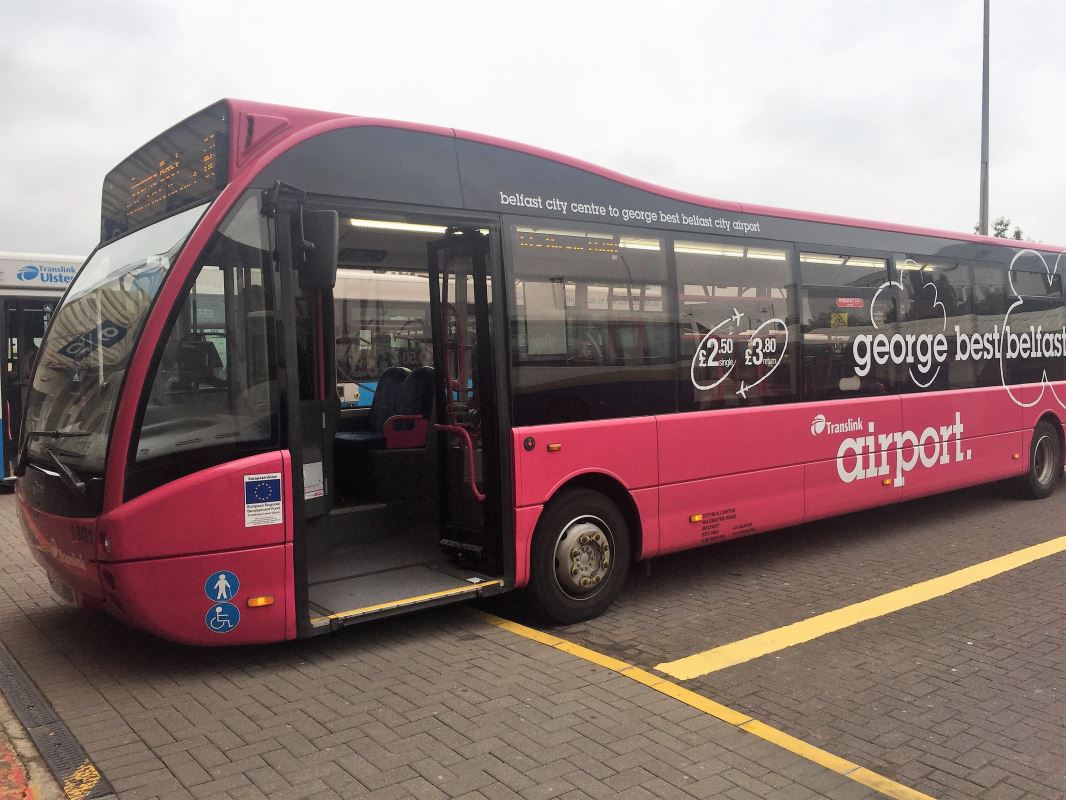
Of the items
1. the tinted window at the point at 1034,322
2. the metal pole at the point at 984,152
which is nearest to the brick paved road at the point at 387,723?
the tinted window at the point at 1034,322

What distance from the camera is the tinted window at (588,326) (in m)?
5.79

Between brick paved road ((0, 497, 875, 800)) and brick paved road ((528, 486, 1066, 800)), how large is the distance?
0.49 metres

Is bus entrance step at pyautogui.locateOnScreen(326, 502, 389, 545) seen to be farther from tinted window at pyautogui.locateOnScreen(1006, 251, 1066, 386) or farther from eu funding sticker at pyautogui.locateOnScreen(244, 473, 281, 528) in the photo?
tinted window at pyautogui.locateOnScreen(1006, 251, 1066, 386)

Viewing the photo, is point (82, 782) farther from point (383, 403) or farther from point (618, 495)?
point (383, 403)

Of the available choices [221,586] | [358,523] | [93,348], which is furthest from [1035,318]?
[93,348]

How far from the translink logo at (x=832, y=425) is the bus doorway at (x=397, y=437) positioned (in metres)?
3.22

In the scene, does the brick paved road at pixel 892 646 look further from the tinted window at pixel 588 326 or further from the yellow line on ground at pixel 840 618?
the tinted window at pixel 588 326

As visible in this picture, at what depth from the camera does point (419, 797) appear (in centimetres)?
358

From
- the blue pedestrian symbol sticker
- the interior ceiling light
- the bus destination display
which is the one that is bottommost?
the blue pedestrian symbol sticker

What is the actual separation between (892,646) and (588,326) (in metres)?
2.78

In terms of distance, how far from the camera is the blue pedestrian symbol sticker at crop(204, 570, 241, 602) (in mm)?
4656

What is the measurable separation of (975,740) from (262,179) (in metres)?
4.54

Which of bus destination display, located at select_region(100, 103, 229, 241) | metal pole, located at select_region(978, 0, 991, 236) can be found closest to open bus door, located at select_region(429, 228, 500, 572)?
bus destination display, located at select_region(100, 103, 229, 241)

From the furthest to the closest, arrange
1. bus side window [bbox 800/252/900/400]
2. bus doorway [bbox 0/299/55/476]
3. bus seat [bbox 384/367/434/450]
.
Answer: bus doorway [bbox 0/299/55/476] → bus seat [bbox 384/367/434/450] → bus side window [bbox 800/252/900/400]
